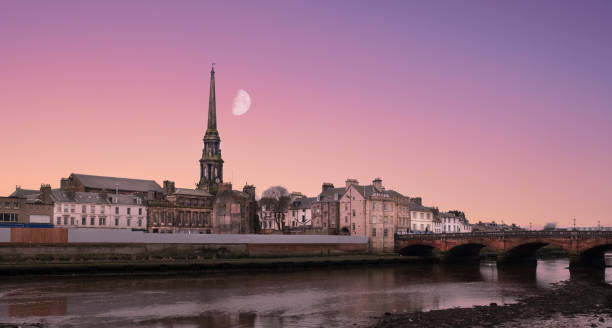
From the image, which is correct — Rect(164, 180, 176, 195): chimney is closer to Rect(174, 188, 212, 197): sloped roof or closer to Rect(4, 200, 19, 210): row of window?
Rect(174, 188, 212, 197): sloped roof

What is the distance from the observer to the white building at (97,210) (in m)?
99.7

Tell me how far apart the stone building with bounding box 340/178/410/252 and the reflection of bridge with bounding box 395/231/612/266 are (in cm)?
278

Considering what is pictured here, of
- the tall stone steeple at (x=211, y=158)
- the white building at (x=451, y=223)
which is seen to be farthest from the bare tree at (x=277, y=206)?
the white building at (x=451, y=223)

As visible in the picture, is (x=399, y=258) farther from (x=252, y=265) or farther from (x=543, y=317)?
(x=543, y=317)

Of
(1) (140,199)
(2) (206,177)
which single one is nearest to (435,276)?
(1) (140,199)

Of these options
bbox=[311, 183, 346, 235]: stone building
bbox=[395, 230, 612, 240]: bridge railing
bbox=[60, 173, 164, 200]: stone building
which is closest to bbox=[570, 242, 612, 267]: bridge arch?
bbox=[395, 230, 612, 240]: bridge railing

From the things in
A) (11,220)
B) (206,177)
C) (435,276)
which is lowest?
(435,276)

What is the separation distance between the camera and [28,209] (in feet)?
309

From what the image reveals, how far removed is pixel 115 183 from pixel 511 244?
75287 mm

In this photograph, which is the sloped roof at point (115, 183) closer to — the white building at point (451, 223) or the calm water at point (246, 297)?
the calm water at point (246, 297)

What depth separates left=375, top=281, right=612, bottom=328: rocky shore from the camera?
115 feet

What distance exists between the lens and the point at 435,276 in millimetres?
72062

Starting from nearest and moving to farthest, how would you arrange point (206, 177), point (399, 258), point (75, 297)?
point (75, 297) → point (399, 258) → point (206, 177)

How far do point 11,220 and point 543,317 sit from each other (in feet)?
262
